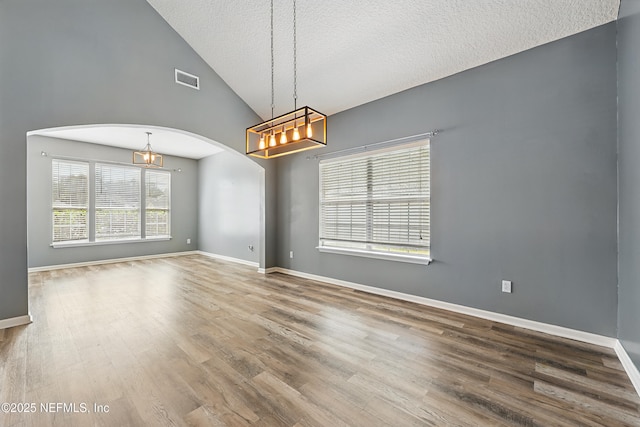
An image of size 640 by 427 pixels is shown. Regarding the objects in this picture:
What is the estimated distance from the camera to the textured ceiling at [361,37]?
2605 millimetres

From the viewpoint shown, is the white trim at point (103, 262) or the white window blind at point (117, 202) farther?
the white window blind at point (117, 202)

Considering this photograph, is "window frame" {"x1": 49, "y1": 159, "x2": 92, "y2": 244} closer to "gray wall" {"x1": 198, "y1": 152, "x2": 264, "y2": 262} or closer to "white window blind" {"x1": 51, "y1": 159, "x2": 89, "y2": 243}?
"white window blind" {"x1": 51, "y1": 159, "x2": 89, "y2": 243}

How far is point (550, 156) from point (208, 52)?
16.3 feet

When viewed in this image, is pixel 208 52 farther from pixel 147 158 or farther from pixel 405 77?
pixel 405 77

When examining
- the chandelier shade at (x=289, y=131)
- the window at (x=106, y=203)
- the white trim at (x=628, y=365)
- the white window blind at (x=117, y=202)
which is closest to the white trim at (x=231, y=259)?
the window at (x=106, y=203)

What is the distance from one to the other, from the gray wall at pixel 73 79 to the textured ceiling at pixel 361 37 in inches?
16.7

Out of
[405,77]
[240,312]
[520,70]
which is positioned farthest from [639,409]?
[405,77]

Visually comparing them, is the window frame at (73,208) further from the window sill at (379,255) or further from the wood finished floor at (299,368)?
the window sill at (379,255)

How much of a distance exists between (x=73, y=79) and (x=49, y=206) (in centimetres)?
414

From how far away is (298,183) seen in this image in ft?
17.1

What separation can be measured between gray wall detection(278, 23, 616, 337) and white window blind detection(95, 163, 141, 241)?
22.5 feet

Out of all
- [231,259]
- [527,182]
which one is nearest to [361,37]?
[527,182]

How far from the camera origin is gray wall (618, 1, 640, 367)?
197 centimetres

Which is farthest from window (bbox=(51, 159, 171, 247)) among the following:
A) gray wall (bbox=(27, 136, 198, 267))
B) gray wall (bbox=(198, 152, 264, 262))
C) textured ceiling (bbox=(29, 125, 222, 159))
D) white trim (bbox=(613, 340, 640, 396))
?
white trim (bbox=(613, 340, 640, 396))
